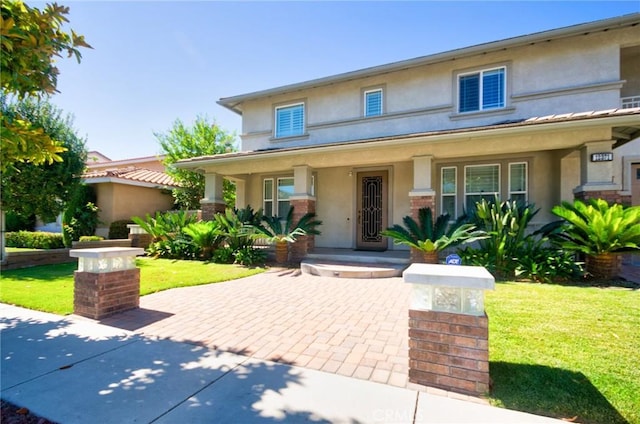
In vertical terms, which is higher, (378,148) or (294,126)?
(294,126)

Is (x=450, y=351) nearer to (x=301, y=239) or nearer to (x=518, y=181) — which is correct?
(x=301, y=239)

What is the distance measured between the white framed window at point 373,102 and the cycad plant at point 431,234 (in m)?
4.85

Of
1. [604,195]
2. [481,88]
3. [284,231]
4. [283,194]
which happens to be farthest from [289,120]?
[604,195]

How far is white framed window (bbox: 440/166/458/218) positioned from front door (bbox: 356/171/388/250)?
1904 millimetres

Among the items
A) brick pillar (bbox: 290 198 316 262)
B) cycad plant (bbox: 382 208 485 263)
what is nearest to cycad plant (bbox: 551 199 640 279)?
cycad plant (bbox: 382 208 485 263)

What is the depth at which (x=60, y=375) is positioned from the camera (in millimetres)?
3154

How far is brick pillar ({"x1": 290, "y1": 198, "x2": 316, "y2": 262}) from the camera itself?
34.1 ft

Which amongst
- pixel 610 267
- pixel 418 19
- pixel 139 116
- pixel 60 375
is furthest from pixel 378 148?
pixel 139 116

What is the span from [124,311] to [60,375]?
219 cm

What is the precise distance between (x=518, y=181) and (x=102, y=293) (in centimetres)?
1103

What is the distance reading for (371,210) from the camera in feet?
38.2

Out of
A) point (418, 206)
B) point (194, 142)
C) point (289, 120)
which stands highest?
point (194, 142)

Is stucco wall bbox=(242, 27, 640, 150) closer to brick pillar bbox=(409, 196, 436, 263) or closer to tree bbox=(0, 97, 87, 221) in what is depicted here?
brick pillar bbox=(409, 196, 436, 263)

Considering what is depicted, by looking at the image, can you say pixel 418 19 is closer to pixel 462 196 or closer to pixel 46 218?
pixel 462 196
